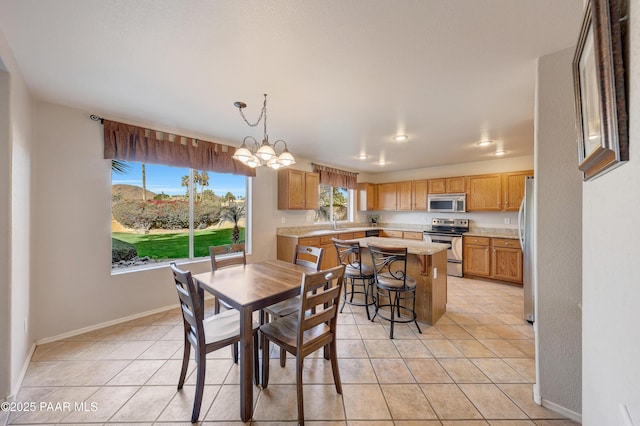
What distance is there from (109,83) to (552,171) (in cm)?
351

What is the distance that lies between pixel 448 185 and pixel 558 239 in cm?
392

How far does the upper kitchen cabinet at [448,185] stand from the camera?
5070 millimetres

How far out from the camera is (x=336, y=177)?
18.1 feet

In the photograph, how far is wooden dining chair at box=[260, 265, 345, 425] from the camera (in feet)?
4.92

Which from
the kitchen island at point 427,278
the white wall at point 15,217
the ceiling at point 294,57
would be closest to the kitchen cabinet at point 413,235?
the kitchen island at point 427,278

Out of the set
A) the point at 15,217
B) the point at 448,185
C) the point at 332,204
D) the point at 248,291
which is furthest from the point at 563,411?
the point at 332,204

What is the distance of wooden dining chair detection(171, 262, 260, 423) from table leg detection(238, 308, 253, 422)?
24 cm

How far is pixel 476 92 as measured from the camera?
2.21 m

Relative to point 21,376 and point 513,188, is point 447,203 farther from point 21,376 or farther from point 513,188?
point 21,376

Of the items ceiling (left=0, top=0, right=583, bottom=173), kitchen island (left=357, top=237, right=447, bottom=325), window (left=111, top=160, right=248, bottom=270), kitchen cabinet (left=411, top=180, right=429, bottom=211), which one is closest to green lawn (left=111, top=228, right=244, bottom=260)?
window (left=111, top=160, right=248, bottom=270)

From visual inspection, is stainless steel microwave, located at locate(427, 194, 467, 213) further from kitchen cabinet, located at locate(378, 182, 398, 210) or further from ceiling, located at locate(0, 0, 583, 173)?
ceiling, located at locate(0, 0, 583, 173)

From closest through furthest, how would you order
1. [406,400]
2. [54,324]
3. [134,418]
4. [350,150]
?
A: [134,418] < [406,400] < [54,324] < [350,150]

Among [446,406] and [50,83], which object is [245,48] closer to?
[50,83]

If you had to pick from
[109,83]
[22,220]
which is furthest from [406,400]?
[109,83]
